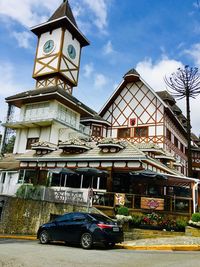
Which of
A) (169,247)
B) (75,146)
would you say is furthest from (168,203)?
(75,146)

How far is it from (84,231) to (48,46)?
2927 cm

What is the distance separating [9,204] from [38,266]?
13.5 m

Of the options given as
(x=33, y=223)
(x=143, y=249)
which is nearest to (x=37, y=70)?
(x=33, y=223)

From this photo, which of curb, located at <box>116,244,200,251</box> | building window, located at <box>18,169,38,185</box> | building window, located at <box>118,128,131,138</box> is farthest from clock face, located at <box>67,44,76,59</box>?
curb, located at <box>116,244,200,251</box>

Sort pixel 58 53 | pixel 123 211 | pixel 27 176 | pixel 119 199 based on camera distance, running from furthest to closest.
Answer: pixel 58 53 → pixel 27 176 → pixel 119 199 → pixel 123 211

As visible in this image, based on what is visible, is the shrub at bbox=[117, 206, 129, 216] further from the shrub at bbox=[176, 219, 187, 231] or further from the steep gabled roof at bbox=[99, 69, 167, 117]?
the steep gabled roof at bbox=[99, 69, 167, 117]

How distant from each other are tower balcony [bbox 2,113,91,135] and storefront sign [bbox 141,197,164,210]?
15956mm

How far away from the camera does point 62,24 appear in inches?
1367

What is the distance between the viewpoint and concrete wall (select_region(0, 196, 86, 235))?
54.5 feet

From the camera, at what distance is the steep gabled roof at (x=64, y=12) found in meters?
36.8

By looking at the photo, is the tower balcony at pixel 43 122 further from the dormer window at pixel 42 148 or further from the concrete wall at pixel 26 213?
the concrete wall at pixel 26 213

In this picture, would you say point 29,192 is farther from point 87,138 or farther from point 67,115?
point 67,115

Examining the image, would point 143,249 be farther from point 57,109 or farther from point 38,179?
point 57,109

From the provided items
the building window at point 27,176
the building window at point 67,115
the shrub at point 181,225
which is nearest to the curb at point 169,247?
the shrub at point 181,225
